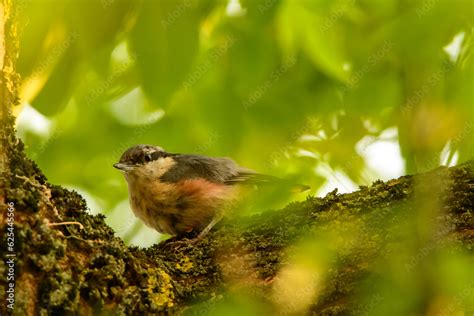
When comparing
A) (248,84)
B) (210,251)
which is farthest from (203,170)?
(210,251)

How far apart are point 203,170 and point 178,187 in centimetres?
19

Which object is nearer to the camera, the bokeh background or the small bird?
the bokeh background

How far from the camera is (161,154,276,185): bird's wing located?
4105 millimetres

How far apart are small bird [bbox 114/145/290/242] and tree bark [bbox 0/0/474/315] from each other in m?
1.26

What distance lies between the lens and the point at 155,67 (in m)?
2.86

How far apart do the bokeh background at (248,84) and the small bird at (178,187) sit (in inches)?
6.3

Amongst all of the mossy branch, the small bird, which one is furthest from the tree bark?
the small bird

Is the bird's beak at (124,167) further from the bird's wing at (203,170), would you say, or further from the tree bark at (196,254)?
the tree bark at (196,254)

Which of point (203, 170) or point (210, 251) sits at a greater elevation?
point (203, 170)

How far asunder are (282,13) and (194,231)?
4.71 feet

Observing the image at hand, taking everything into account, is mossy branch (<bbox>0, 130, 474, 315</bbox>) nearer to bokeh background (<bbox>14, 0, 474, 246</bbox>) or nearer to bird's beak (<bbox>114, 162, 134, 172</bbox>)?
bokeh background (<bbox>14, 0, 474, 246</bbox>)

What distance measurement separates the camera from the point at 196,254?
8.79 ft

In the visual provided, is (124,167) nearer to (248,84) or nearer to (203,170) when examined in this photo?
(203,170)

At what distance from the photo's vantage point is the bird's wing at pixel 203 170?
411cm
